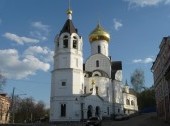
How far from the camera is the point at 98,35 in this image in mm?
66688

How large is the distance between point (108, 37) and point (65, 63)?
17261 millimetres

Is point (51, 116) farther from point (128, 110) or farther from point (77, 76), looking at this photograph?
point (128, 110)

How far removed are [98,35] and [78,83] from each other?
16.9 metres

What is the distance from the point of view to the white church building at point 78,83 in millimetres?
51750

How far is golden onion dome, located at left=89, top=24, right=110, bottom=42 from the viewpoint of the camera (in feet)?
219

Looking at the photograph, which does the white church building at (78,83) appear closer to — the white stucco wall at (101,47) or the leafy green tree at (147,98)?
the white stucco wall at (101,47)

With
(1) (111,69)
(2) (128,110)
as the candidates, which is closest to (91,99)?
(1) (111,69)

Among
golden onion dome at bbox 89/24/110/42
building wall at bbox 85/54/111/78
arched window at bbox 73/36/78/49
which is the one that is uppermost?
golden onion dome at bbox 89/24/110/42

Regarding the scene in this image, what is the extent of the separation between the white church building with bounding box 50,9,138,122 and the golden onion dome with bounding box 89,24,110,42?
11.9 feet

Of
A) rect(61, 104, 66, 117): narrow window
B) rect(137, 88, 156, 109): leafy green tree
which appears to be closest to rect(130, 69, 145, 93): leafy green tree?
rect(137, 88, 156, 109): leafy green tree

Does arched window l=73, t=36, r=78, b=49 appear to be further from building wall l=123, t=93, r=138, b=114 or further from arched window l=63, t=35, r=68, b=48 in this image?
building wall l=123, t=93, r=138, b=114

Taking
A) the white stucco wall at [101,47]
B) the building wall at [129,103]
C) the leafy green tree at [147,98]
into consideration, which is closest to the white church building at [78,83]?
the white stucco wall at [101,47]

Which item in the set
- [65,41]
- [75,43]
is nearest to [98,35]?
[75,43]

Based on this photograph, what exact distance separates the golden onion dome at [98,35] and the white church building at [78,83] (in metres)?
3.63
